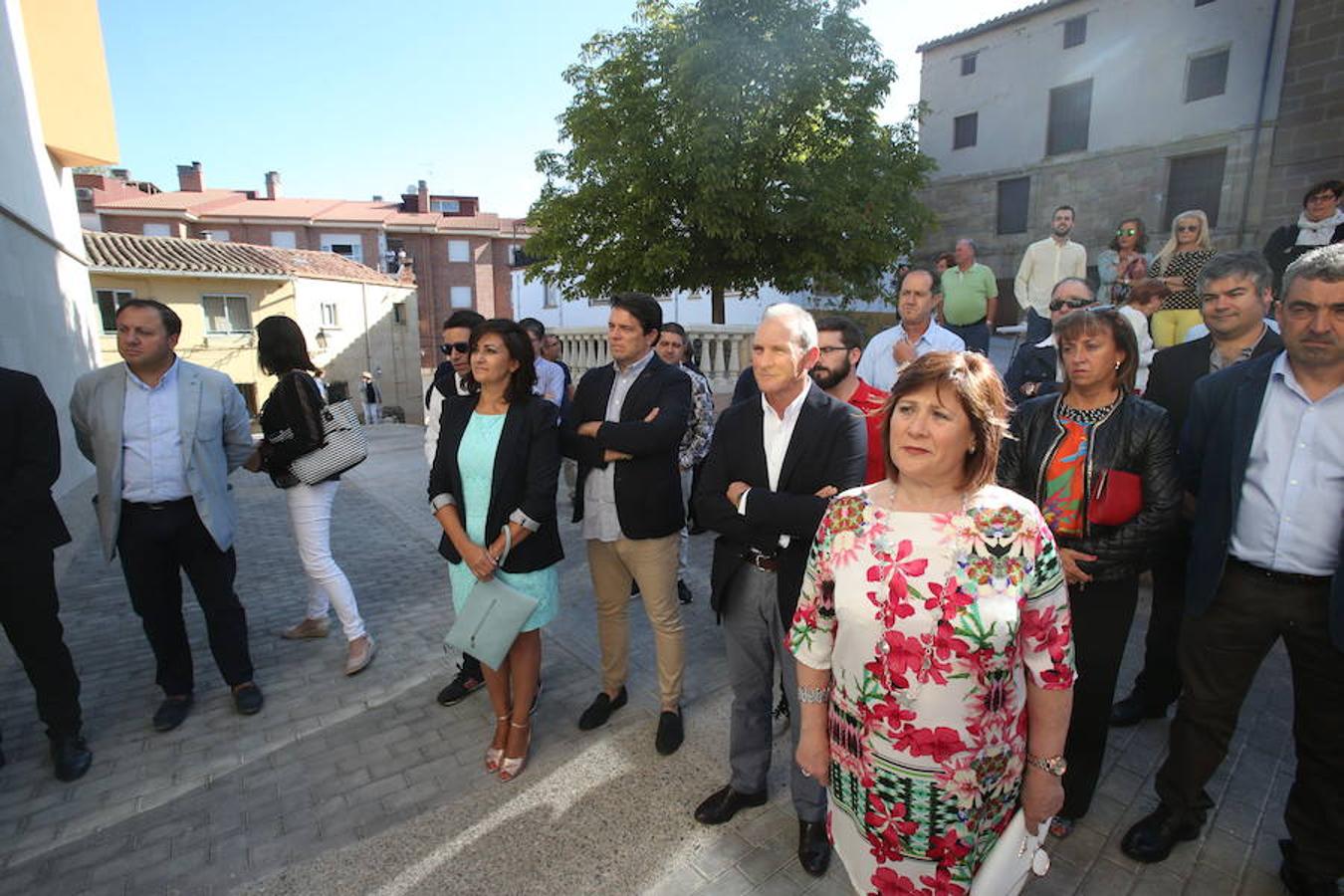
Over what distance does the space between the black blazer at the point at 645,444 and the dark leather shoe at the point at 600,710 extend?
1.03 meters

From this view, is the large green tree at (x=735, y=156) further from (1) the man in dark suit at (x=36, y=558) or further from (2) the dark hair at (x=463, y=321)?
(1) the man in dark suit at (x=36, y=558)

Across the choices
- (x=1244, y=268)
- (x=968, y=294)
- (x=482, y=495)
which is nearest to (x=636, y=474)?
(x=482, y=495)

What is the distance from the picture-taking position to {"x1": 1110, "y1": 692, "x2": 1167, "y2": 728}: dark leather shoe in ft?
11.0

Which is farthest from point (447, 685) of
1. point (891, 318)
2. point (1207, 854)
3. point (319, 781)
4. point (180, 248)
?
point (180, 248)

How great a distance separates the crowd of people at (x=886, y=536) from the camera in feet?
5.36

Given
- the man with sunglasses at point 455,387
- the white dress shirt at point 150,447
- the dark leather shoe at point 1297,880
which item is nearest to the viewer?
the dark leather shoe at point 1297,880

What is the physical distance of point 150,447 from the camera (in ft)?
11.0

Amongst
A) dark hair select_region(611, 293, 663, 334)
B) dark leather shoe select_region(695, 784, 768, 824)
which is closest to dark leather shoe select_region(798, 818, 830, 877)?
dark leather shoe select_region(695, 784, 768, 824)

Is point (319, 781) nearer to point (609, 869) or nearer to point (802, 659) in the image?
point (609, 869)

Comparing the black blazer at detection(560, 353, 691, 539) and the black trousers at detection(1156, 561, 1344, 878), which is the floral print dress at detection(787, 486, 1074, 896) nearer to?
the black trousers at detection(1156, 561, 1344, 878)

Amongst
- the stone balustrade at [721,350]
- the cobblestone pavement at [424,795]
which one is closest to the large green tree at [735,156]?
the stone balustrade at [721,350]

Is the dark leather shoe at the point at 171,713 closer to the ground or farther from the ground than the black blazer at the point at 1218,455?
closer to the ground

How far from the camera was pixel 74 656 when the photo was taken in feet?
14.0

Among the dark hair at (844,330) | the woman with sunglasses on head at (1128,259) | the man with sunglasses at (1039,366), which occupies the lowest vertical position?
the man with sunglasses at (1039,366)
